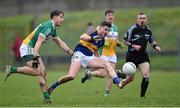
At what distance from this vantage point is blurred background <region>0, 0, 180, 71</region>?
39.5m

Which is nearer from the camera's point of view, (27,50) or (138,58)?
(27,50)

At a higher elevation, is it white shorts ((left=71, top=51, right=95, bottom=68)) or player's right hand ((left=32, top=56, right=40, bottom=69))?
player's right hand ((left=32, top=56, right=40, bottom=69))

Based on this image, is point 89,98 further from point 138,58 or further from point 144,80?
point 138,58

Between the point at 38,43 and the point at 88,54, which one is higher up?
the point at 38,43

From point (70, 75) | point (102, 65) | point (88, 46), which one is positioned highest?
point (88, 46)

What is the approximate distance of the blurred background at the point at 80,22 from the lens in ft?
130

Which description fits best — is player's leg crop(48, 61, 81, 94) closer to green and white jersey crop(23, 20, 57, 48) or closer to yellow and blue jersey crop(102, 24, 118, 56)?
green and white jersey crop(23, 20, 57, 48)

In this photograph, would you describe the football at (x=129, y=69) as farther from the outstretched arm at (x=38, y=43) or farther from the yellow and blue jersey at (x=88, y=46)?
the outstretched arm at (x=38, y=43)

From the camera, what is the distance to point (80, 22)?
42312 millimetres

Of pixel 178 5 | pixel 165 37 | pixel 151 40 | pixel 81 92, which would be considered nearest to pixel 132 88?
pixel 81 92

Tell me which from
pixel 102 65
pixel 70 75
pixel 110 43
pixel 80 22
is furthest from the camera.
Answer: pixel 80 22

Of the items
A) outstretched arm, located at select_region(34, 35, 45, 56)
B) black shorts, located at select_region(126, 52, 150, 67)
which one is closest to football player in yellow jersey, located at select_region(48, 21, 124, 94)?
outstretched arm, located at select_region(34, 35, 45, 56)

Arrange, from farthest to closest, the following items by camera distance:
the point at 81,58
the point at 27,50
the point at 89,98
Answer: the point at 89,98 < the point at 81,58 < the point at 27,50

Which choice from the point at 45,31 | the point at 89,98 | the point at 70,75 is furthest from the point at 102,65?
the point at 45,31
